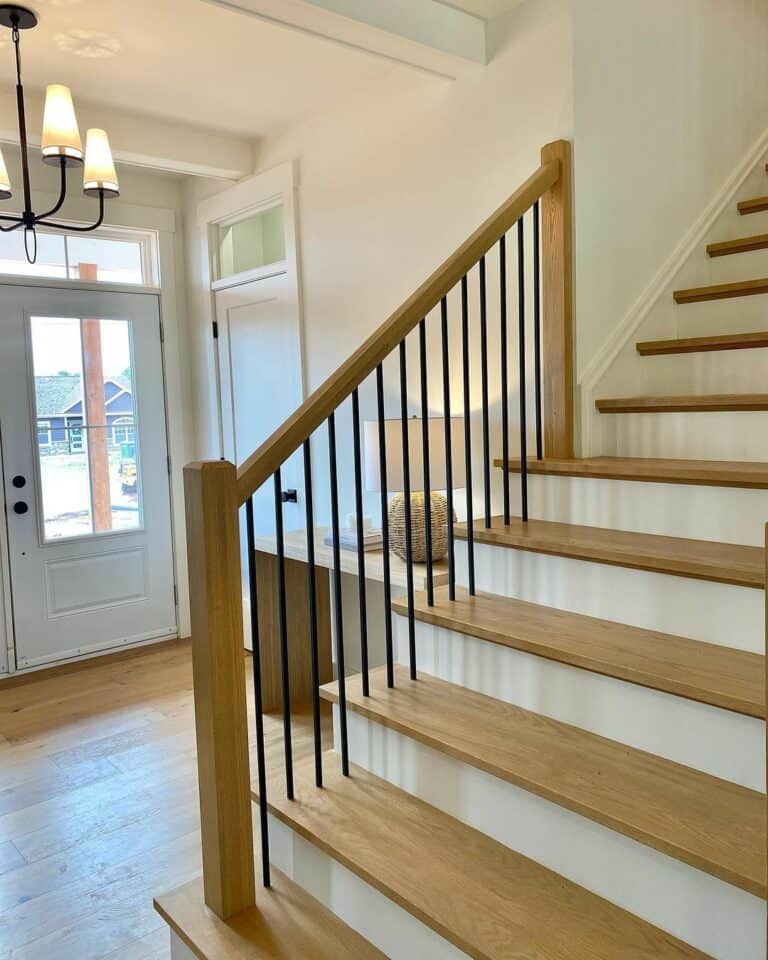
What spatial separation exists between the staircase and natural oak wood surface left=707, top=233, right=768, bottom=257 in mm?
772

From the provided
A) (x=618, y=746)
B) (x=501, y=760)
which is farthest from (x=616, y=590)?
(x=501, y=760)

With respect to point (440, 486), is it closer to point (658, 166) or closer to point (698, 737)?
point (658, 166)

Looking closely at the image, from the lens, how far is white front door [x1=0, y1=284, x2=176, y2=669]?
4.07 metres

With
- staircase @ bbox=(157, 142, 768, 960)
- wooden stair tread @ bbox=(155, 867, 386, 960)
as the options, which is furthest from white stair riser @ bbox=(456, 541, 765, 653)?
wooden stair tread @ bbox=(155, 867, 386, 960)

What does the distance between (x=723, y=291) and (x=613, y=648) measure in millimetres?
1439

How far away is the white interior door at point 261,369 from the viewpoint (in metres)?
3.91

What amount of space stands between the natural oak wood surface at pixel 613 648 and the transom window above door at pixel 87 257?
10.2 feet

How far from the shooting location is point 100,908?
2.16 m

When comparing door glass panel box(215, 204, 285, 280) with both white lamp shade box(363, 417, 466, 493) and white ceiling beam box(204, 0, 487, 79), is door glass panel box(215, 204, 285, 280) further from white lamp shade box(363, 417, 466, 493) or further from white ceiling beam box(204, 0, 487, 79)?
white lamp shade box(363, 417, 466, 493)

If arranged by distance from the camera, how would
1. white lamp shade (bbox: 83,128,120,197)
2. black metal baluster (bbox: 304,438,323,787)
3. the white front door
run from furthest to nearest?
the white front door
white lamp shade (bbox: 83,128,120,197)
black metal baluster (bbox: 304,438,323,787)

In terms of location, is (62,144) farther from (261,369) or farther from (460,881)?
(460,881)

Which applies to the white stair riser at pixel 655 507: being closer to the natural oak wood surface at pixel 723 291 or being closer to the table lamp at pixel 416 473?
the table lamp at pixel 416 473

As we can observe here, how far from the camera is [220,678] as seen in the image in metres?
1.57

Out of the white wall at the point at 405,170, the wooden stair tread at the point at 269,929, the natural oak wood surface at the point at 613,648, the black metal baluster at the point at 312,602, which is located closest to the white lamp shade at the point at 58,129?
the white wall at the point at 405,170
